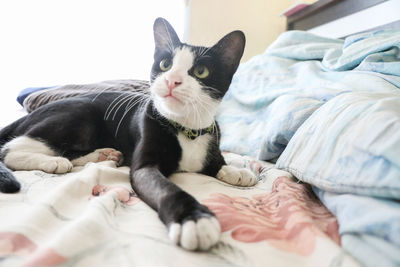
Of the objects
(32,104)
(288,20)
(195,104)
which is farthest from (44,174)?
(288,20)

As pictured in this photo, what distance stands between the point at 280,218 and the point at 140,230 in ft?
0.99

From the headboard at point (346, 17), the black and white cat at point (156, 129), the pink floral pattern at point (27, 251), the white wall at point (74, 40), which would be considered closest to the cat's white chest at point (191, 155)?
the black and white cat at point (156, 129)

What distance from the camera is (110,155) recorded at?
104cm

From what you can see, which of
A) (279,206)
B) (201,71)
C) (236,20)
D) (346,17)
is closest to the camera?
(279,206)

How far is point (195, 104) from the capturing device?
0.83 metres

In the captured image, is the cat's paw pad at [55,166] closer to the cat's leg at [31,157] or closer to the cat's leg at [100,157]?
the cat's leg at [31,157]

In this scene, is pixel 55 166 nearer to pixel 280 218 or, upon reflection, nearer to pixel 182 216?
pixel 182 216

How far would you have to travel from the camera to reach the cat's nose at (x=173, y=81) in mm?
787

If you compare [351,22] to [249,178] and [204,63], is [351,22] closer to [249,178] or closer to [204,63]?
[204,63]

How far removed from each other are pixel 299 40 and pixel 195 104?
1.42 metres

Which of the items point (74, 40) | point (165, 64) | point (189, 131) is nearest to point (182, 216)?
point (189, 131)

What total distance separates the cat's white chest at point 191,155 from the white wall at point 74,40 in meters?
1.87

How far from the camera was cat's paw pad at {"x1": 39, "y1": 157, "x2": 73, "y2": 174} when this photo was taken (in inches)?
32.5

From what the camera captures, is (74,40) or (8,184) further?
(74,40)
